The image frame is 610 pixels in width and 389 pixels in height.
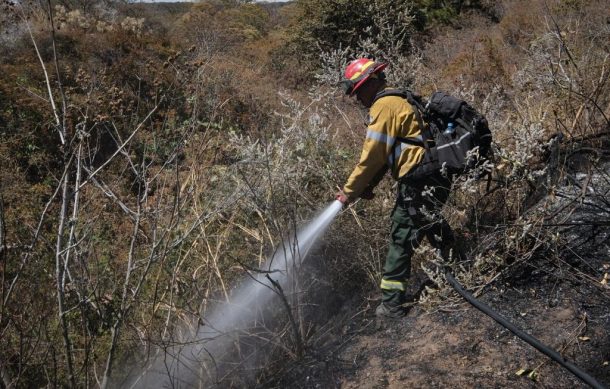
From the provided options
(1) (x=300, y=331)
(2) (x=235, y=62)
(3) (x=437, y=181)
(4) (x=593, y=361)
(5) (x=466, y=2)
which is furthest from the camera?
(5) (x=466, y=2)

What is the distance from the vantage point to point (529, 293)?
3.01 m

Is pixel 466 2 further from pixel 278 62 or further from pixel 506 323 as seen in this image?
pixel 506 323

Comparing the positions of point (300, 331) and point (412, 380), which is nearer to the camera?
point (412, 380)

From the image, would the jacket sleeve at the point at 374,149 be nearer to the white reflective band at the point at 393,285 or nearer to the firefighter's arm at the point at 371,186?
the firefighter's arm at the point at 371,186

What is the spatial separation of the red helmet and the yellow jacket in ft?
0.58

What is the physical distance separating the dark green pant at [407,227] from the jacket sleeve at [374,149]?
9.4 inches

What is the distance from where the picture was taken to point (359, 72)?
299cm

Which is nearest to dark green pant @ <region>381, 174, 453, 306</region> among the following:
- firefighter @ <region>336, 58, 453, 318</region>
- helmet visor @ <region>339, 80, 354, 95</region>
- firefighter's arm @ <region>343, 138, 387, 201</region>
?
firefighter @ <region>336, 58, 453, 318</region>

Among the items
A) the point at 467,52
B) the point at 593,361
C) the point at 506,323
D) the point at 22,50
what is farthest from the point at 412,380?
the point at 22,50

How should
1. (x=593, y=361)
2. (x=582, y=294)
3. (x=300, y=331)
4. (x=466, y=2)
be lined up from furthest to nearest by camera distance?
(x=466, y=2)
(x=300, y=331)
(x=582, y=294)
(x=593, y=361)

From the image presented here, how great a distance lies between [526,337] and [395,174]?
4.01 ft

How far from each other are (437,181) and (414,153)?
263 mm

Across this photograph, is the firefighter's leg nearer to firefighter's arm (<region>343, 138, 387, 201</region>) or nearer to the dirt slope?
the dirt slope

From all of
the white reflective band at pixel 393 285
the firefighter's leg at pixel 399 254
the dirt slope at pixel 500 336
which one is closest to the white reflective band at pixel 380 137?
the firefighter's leg at pixel 399 254
